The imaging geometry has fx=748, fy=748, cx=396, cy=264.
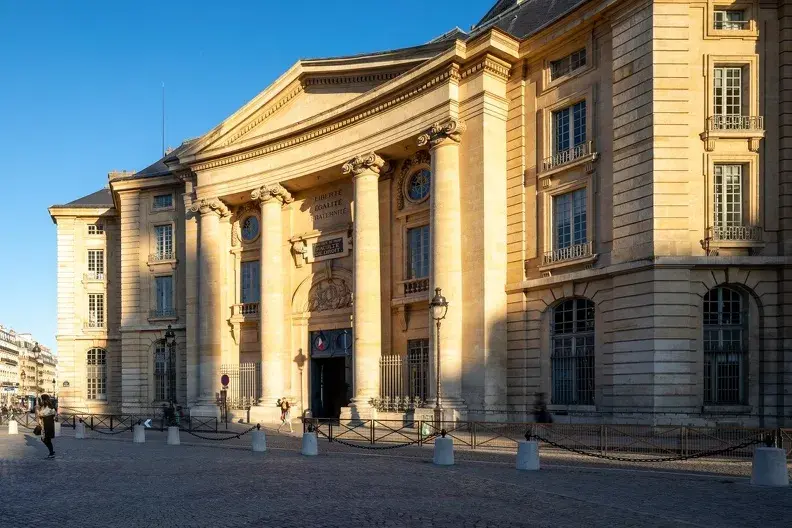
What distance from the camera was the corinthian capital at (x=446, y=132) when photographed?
92.5 feet

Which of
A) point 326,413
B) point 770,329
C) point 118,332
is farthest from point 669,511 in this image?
point 118,332

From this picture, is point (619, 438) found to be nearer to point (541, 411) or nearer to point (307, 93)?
point (541, 411)

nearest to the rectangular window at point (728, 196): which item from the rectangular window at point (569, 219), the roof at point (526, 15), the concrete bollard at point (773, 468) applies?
the rectangular window at point (569, 219)

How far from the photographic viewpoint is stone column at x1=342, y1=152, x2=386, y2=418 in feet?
99.1

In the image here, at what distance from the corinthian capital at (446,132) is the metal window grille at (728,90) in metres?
8.95

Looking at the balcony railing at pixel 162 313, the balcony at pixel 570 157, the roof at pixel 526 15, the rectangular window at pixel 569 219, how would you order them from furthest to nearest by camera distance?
1. the balcony railing at pixel 162 313
2. the roof at pixel 526 15
3. the rectangular window at pixel 569 219
4. the balcony at pixel 570 157

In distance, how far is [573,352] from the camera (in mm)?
25953

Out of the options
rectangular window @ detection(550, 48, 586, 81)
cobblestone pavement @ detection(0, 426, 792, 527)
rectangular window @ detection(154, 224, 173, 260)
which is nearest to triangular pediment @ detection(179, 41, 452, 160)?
rectangular window @ detection(550, 48, 586, 81)

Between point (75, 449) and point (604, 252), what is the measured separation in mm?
18615

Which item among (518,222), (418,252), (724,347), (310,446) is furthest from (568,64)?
(310,446)

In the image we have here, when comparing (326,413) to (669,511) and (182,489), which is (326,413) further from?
(669,511)

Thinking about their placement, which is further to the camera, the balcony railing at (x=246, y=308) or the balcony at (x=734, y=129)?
the balcony railing at (x=246, y=308)

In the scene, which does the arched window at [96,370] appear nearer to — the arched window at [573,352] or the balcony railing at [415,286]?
the balcony railing at [415,286]

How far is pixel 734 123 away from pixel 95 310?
135 feet
